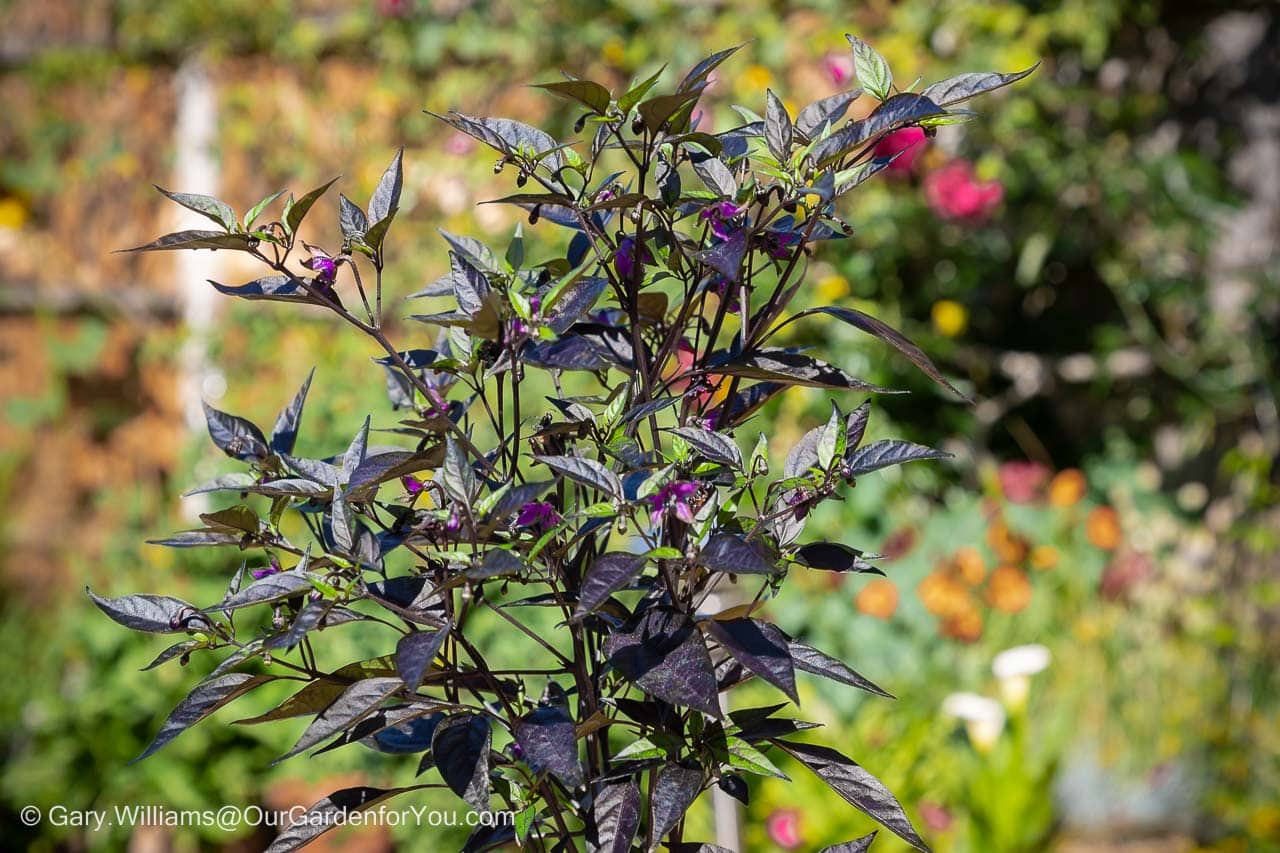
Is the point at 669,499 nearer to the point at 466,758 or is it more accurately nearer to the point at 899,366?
the point at 466,758

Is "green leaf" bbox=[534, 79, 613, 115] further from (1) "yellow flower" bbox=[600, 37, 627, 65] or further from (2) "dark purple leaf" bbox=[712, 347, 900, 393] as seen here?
(1) "yellow flower" bbox=[600, 37, 627, 65]

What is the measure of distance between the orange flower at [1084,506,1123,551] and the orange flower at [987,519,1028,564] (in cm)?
17

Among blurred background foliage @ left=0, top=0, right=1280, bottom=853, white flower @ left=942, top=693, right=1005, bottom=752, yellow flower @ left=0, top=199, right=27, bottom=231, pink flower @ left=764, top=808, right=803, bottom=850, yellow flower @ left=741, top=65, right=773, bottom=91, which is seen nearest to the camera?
pink flower @ left=764, top=808, right=803, bottom=850

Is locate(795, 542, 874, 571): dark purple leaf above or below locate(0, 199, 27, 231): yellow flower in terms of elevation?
below

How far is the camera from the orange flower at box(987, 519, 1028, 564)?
303 cm

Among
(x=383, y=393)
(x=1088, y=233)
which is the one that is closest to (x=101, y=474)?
(x=383, y=393)

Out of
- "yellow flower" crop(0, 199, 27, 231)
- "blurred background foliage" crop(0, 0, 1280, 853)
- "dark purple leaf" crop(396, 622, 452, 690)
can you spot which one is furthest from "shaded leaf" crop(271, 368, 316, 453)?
"yellow flower" crop(0, 199, 27, 231)

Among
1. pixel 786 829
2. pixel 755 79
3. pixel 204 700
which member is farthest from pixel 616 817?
pixel 755 79

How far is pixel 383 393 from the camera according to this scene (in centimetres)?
277

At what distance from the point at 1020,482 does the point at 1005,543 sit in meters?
0.21

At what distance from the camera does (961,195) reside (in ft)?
9.98

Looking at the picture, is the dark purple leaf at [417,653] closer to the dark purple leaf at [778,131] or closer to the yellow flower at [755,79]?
the dark purple leaf at [778,131]

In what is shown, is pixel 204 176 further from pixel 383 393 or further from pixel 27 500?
pixel 383 393

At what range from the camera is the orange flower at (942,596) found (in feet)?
9.16
